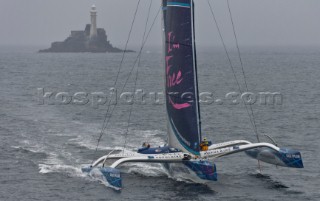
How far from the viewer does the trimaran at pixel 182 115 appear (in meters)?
33.2

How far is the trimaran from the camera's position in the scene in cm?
3322

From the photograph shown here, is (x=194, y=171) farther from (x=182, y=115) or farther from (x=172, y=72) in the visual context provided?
(x=172, y=72)

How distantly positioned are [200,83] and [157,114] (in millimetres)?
36670

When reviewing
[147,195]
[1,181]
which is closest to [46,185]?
[1,181]

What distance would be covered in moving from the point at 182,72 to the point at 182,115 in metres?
2.42

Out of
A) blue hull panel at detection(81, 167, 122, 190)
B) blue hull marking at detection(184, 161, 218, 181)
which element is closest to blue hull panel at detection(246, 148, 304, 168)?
blue hull marking at detection(184, 161, 218, 181)

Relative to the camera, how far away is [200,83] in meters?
95.2

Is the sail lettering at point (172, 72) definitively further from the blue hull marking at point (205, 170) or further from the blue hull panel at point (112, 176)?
the blue hull panel at point (112, 176)

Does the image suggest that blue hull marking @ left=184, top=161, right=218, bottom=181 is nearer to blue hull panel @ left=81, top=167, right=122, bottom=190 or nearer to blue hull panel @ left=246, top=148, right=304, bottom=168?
blue hull panel @ left=81, top=167, right=122, bottom=190

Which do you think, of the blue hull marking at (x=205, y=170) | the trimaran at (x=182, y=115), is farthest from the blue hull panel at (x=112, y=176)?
the blue hull marking at (x=205, y=170)

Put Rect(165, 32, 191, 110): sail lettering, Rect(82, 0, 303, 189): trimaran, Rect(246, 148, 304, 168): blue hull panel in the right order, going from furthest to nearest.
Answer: Rect(246, 148, 304, 168): blue hull panel, Rect(165, 32, 191, 110): sail lettering, Rect(82, 0, 303, 189): trimaran

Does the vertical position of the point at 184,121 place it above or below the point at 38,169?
above

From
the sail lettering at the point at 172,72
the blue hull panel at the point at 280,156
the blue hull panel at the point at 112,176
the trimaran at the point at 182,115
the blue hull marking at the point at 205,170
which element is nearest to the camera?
the blue hull panel at the point at 112,176

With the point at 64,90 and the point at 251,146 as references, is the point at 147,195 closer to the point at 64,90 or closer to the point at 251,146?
the point at 251,146
